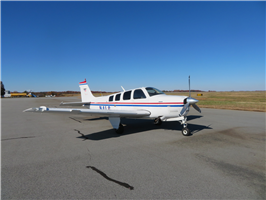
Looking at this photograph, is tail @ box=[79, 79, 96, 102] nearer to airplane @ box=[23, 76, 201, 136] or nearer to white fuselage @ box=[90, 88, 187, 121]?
white fuselage @ box=[90, 88, 187, 121]

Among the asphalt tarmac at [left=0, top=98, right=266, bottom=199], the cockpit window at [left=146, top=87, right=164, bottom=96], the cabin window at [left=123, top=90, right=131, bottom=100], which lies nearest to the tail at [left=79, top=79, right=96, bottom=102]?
the cabin window at [left=123, top=90, right=131, bottom=100]

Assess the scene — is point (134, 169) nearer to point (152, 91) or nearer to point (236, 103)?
point (152, 91)

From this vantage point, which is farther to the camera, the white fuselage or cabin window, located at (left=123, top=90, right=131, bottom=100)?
cabin window, located at (left=123, top=90, right=131, bottom=100)

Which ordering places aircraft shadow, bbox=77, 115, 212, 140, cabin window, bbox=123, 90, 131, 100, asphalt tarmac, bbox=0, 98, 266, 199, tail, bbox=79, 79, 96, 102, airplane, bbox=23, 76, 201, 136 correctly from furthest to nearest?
tail, bbox=79, 79, 96, 102 → cabin window, bbox=123, 90, 131, 100 → aircraft shadow, bbox=77, 115, 212, 140 → airplane, bbox=23, 76, 201, 136 → asphalt tarmac, bbox=0, 98, 266, 199

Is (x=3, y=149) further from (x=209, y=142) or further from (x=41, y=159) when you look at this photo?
(x=209, y=142)

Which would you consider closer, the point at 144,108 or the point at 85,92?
the point at 144,108

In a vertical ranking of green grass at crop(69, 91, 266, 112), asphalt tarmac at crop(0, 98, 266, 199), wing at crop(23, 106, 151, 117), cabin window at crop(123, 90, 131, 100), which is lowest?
asphalt tarmac at crop(0, 98, 266, 199)

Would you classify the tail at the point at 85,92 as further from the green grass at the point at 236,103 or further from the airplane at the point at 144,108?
the green grass at the point at 236,103

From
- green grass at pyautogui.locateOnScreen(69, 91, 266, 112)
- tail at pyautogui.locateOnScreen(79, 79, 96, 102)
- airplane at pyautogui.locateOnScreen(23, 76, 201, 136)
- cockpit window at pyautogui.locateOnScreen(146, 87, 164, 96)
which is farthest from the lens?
green grass at pyautogui.locateOnScreen(69, 91, 266, 112)

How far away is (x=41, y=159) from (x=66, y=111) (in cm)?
207

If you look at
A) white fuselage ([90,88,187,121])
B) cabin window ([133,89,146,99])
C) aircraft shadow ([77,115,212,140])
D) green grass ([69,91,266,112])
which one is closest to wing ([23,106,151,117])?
white fuselage ([90,88,187,121])

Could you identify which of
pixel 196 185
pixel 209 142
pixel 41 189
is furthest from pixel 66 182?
pixel 209 142

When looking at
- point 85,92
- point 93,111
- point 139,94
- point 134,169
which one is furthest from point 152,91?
point 85,92

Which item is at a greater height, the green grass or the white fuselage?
the white fuselage
